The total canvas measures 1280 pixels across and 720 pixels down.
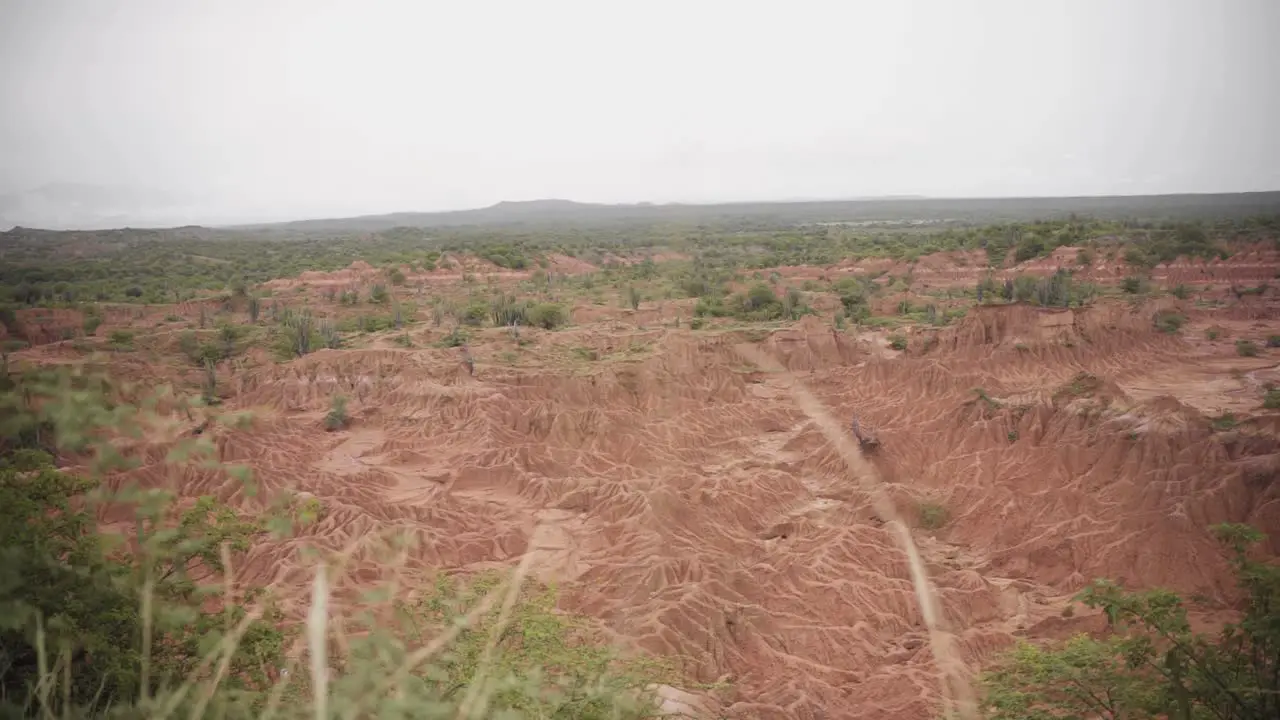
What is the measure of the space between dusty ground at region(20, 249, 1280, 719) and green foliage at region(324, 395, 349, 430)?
510mm

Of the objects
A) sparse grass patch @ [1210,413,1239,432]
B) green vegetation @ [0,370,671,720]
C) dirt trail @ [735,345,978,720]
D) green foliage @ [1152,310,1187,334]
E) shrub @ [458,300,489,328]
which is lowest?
dirt trail @ [735,345,978,720]

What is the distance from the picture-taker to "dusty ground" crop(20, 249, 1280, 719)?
479 inches

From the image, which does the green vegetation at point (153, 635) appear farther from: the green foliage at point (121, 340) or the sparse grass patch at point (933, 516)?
the green foliage at point (121, 340)

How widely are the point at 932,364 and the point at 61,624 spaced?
23056 millimetres

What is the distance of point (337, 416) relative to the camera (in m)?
20.8

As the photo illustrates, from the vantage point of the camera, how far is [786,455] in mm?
20391

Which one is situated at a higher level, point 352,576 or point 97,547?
point 97,547

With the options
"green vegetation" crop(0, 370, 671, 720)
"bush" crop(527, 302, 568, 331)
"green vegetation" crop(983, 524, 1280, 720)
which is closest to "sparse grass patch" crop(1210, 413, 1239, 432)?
"green vegetation" crop(983, 524, 1280, 720)

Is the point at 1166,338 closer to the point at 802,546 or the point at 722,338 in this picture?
the point at 722,338

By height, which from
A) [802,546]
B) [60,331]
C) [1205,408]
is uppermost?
[60,331]

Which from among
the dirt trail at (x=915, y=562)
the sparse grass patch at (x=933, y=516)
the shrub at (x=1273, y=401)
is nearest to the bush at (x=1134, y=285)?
the shrub at (x=1273, y=401)

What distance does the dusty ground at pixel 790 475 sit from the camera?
12.2 metres

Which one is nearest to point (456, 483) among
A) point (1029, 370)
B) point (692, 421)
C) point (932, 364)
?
point (692, 421)

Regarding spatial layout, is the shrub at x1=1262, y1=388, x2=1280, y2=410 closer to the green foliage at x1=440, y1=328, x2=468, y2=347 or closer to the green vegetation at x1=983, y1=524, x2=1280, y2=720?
the green vegetation at x1=983, y1=524, x2=1280, y2=720
